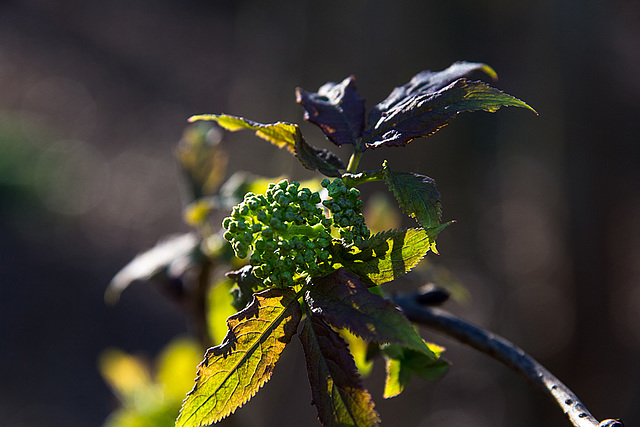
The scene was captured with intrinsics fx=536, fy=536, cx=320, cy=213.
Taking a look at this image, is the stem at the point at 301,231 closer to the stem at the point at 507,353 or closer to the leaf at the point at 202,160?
the stem at the point at 507,353

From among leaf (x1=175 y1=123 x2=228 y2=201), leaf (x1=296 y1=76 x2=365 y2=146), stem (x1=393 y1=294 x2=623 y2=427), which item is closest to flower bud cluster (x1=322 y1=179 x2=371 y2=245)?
leaf (x1=296 y1=76 x2=365 y2=146)

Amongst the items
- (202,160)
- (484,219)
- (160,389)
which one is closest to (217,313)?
(202,160)

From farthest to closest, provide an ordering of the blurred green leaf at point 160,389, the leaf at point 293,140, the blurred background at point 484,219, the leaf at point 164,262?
the blurred background at point 484,219 → the blurred green leaf at point 160,389 → the leaf at point 164,262 → the leaf at point 293,140

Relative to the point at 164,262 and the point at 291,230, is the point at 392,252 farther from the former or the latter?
the point at 164,262

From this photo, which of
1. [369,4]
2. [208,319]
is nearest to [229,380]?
[208,319]

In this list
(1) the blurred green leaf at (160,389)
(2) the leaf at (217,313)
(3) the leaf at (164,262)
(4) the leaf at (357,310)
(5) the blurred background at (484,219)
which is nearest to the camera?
(4) the leaf at (357,310)

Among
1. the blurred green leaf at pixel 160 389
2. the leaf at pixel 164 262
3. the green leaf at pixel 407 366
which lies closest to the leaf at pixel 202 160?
the leaf at pixel 164 262

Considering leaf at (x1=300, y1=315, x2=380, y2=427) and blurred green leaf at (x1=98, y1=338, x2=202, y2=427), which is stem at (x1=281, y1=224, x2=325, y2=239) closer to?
leaf at (x1=300, y1=315, x2=380, y2=427)
